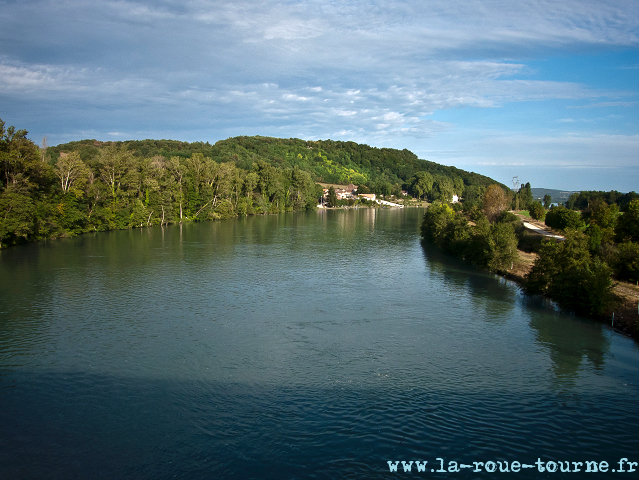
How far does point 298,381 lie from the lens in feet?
45.2

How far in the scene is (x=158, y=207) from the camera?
197ft

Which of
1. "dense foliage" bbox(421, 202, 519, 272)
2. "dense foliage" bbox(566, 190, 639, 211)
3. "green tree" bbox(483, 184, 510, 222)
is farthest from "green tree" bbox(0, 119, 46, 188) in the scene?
"dense foliage" bbox(566, 190, 639, 211)

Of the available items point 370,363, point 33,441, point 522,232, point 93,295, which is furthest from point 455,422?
point 522,232

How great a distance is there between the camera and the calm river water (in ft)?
33.6

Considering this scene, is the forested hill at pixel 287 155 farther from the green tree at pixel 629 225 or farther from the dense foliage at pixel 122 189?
the green tree at pixel 629 225

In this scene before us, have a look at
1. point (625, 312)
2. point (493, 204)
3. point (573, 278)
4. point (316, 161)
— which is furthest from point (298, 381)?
point (316, 161)

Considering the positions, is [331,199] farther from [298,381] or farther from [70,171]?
[298,381]

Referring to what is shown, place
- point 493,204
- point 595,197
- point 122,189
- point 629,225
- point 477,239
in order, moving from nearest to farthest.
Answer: point 629,225 < point 477,239 < point 122,189 < point 493,204 < point 595,197

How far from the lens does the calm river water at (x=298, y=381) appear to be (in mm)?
10242

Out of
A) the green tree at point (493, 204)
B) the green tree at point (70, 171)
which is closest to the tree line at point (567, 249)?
the green tree at point (493, 204)

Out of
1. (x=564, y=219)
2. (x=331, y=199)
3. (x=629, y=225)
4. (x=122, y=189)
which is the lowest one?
(x=629, y=225)

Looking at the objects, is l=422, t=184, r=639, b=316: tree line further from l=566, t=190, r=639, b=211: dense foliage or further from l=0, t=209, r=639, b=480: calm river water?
l=566, t=190, r=639, b=211: dense foliage

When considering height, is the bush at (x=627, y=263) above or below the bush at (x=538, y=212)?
below

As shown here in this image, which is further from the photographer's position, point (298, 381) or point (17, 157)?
point (17, 157)
